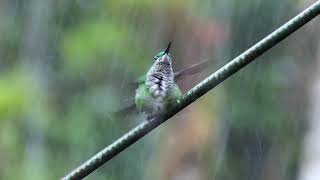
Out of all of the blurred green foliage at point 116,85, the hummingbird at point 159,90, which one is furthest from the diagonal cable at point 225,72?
the blurred green foliage at point 116,85

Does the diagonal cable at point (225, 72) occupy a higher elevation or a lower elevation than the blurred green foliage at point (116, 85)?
higher

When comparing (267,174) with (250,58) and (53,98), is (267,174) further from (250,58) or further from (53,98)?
(250,58)

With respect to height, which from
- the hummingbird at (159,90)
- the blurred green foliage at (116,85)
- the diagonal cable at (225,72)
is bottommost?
the blurred green foliage at (116,85)

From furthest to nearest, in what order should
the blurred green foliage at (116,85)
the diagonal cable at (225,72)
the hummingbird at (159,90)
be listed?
the blurred green foliage at (116,85) → the hummingbird at (159,90) → the diagonal cable at (225,72)

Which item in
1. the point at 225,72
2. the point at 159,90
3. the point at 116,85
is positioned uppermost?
the point at 225,72

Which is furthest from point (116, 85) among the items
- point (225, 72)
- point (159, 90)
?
point (225, 72)

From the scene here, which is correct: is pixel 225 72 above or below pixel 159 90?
above

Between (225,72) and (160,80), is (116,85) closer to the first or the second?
(160,80)

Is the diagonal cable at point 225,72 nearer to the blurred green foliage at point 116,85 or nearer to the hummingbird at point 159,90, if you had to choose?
the hummingbird at point 159,90

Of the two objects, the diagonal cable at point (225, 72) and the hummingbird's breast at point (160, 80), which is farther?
the hummingbird's breast at point (160, 80)

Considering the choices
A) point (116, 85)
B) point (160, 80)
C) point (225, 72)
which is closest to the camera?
point (225, 72)
